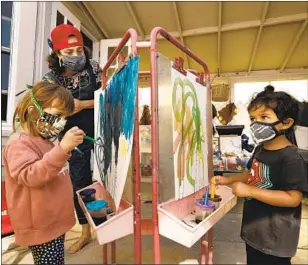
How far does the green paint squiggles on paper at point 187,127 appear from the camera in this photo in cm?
58

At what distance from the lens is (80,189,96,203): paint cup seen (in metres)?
0.73

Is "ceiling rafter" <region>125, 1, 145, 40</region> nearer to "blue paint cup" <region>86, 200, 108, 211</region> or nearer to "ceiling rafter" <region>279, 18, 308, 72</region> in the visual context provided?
"ceiling rafter" <region>279, 18, 308, 72</region>

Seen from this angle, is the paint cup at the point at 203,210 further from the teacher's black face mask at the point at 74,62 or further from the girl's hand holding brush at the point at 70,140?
the teacher's black face mask at the point at 74,62

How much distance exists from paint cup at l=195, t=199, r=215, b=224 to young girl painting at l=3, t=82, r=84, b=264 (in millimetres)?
345

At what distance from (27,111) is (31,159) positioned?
14cm

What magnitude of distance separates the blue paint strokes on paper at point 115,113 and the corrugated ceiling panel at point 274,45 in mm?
2225

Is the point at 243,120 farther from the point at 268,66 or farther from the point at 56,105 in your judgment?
the point at 56,105

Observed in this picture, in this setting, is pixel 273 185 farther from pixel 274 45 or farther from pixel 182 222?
pixel 274 45

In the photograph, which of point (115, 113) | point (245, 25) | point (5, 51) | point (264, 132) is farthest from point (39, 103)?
point (245, 25)

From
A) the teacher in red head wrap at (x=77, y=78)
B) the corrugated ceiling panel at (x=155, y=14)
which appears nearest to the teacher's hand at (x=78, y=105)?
the teacher in red head wrap at (x=77, y=78)

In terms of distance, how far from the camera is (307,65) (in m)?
3.23

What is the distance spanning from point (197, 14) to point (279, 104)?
1762 millimetres

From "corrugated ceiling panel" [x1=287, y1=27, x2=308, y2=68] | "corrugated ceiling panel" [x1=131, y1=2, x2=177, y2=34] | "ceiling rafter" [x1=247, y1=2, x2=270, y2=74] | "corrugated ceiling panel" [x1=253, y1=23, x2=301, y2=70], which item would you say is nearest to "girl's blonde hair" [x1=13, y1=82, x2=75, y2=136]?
"corrugated ceiling panel" [x1=131, y1=2, x2=177, y2=34]

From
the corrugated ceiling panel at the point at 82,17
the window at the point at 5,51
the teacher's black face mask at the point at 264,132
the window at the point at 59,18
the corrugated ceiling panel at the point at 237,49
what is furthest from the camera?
the corrugated ceiling panel at the point at 237,49
